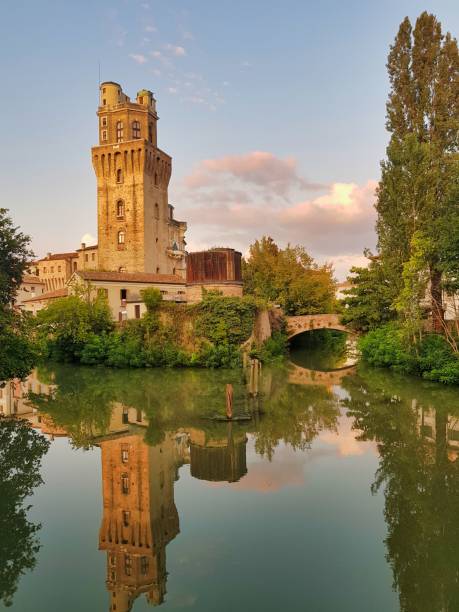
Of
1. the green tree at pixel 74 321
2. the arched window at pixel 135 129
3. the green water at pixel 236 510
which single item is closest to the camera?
the green water at pixel 236 510

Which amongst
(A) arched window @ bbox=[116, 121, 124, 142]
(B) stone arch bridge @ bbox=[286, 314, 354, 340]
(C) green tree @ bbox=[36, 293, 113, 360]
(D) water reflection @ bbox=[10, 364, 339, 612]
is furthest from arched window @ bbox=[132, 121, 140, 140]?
(D) water reflection @ bbox=[10, 364, 339, 612]

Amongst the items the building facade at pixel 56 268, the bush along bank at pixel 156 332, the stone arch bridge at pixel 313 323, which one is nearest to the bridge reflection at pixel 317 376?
the bush along bank at pixel 156 332

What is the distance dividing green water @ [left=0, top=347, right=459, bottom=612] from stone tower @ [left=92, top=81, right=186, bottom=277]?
104 feet

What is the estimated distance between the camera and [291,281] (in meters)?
43.6

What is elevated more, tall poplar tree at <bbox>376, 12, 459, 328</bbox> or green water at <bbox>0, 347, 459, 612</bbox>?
tall poplar tree at <bbox>376, 12, 459, 328</bbox>

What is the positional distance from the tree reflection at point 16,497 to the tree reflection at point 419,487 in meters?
5.65

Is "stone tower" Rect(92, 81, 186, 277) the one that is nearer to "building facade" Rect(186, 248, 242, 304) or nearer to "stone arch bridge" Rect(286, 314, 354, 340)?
"building facade" Rect(186, 248, 242, 304)

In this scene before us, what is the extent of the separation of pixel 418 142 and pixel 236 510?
23.5 metres

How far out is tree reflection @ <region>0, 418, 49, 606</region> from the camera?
7.16 m

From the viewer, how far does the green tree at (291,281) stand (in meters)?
42.9

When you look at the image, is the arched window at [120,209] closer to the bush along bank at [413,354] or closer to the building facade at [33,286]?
the building facade at [33,286]

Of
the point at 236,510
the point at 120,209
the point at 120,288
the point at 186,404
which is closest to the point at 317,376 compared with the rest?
the point at 186,404

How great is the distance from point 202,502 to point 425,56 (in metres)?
27.8

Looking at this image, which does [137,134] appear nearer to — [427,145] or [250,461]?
[427,145]
